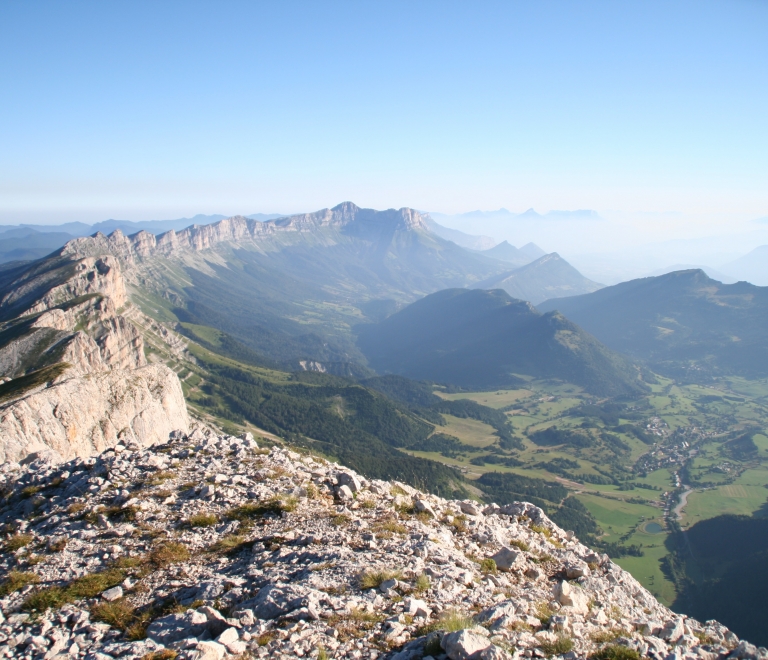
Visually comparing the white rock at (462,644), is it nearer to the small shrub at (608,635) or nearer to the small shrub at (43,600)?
the small shrub at (608,635)

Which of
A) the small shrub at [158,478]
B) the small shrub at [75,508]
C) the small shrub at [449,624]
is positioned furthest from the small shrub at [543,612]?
the small shrub at [75,508]

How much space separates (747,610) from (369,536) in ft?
461

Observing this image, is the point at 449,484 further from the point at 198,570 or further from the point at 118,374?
the point at 198,570

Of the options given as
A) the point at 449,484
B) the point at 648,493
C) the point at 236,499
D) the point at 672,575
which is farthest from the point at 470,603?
the point at 648,493

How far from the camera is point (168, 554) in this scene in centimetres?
1578

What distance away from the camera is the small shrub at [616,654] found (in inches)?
441

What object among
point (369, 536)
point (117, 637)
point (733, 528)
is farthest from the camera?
point (733, 528)

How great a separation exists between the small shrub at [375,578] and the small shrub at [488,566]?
3.89 m

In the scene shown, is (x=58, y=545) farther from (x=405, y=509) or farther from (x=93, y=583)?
(x=405, y=509)

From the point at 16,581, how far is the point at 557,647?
53.0ft

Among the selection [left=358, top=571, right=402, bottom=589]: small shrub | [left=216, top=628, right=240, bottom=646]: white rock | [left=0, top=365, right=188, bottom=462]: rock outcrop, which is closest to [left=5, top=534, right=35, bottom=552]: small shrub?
[left=216, top=628, right=240, bottom=646]: white rock

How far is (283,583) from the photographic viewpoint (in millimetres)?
13680

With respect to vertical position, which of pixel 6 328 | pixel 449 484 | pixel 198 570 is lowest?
pixel 449 484

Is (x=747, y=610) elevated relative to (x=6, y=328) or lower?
lower
